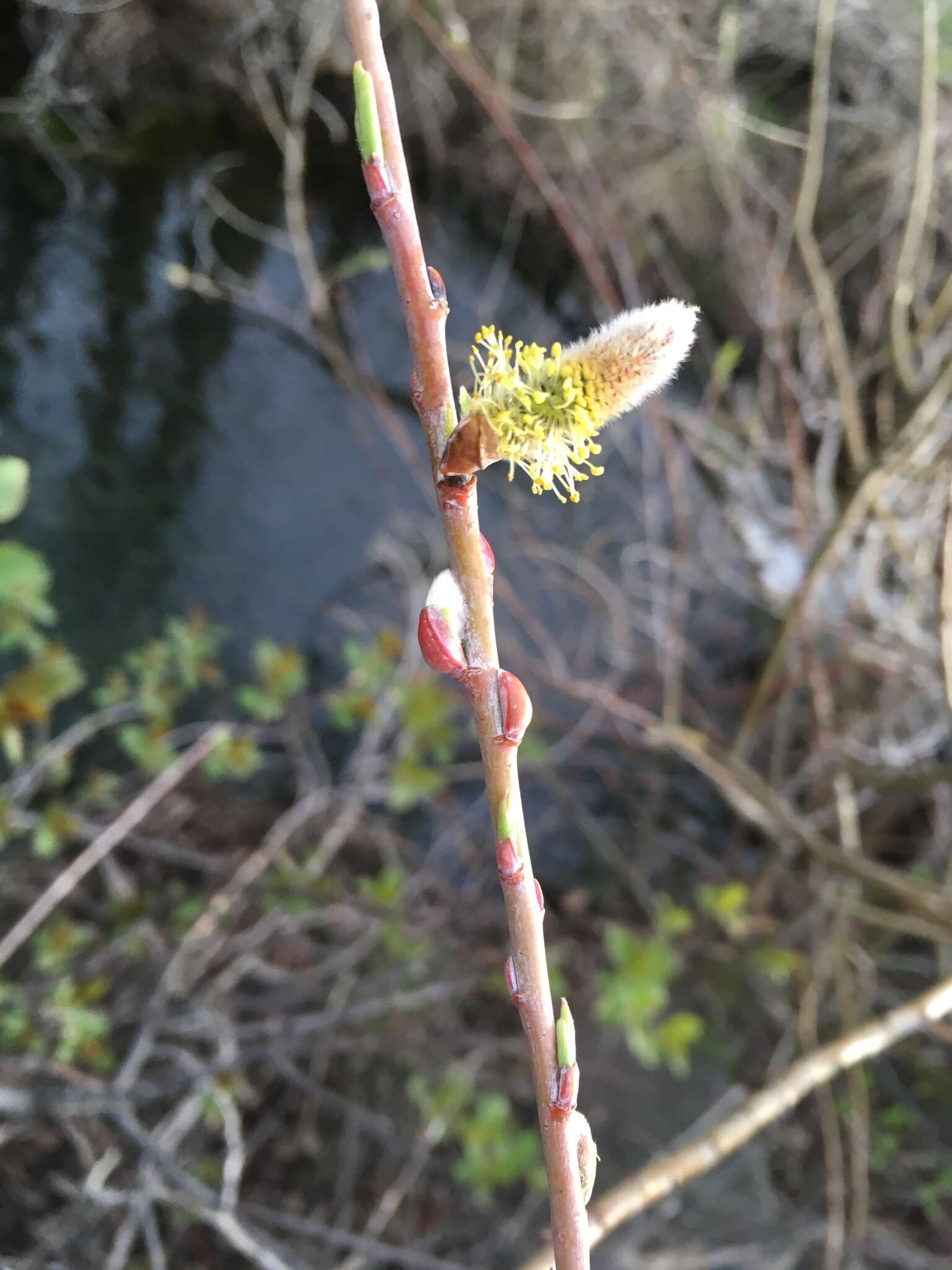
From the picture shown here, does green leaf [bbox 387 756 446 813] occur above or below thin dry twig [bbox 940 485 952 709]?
below

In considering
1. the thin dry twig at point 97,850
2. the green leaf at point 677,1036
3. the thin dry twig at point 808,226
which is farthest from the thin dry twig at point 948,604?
the thin dry twig at point 97,850

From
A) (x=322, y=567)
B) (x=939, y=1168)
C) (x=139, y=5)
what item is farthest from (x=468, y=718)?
(x=139, y=5)

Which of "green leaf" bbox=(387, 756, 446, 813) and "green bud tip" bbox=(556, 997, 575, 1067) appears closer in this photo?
"green bud tip" bbox=(556, 997, 575, 1067)

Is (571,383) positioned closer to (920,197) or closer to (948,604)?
(948,604)

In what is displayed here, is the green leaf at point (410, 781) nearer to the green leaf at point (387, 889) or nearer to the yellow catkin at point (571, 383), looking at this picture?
the green leaf at point (387, 889)

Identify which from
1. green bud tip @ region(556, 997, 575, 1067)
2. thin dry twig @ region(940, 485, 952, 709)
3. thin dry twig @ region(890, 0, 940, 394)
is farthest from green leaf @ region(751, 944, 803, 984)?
green bud tip @ region(556, 997, 575, 1067)

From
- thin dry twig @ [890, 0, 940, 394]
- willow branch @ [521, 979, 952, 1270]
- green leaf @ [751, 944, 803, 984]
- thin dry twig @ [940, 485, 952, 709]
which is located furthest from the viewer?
green leaf @ [751, 944, 803, 984]

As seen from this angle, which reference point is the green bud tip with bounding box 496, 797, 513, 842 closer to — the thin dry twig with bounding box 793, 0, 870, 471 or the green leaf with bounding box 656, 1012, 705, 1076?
the thin dry twig with bounding box 793, 0, 870, 471

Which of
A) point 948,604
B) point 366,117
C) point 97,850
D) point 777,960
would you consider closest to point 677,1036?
point 777,960
